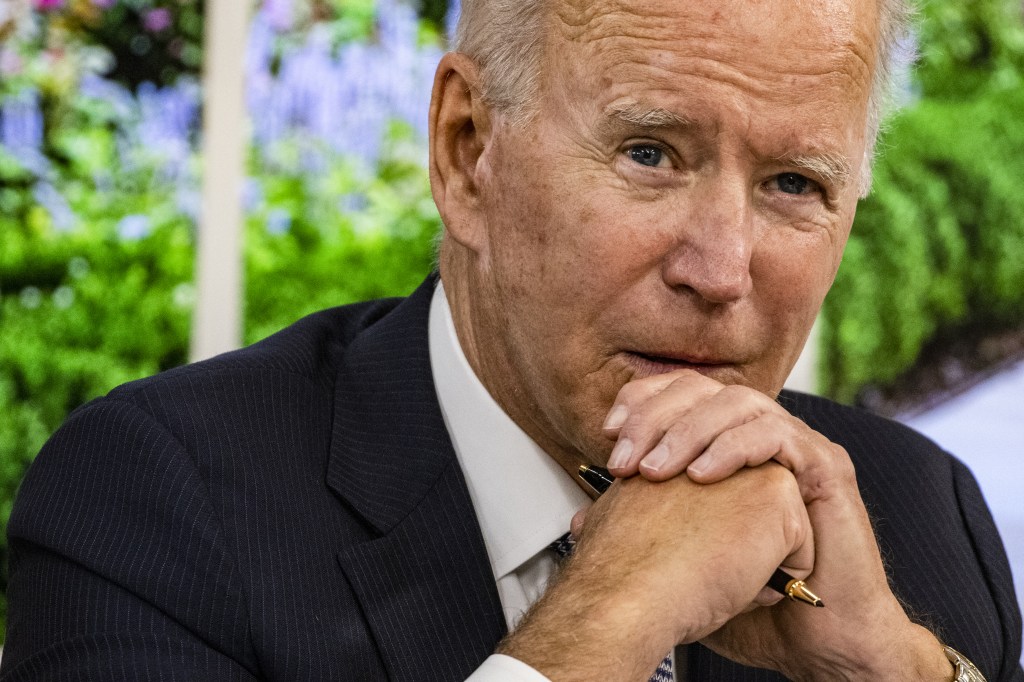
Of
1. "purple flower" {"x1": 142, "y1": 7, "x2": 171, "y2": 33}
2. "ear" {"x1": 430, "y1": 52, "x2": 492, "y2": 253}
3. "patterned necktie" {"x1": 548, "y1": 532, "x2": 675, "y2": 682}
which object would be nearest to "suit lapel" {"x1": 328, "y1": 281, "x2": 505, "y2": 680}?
"patterned necktie" {"x1": 548, "y1": 532, "x2": 675, "y2": 682}

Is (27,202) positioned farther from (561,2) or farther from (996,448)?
(996,448)

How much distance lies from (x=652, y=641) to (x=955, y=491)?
960 millimetres

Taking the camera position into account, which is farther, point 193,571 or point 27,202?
point 27,202

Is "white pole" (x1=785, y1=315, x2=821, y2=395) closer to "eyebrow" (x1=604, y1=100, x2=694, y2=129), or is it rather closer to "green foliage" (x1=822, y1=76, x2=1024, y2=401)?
"green foliage" (x1=822, y1=76, x2=1024, y2=401)

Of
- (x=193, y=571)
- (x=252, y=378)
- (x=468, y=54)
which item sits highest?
(x=468, y=54)

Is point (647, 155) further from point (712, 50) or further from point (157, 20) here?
point (157, 20)

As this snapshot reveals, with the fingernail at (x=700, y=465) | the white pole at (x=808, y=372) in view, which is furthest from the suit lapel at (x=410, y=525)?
the white pole at (x=808, y=372)

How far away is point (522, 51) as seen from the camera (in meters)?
1.46

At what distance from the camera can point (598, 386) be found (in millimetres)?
1427

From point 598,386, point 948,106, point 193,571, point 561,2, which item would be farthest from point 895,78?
point 948,106

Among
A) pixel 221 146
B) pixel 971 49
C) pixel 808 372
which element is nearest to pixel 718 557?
pixel 221 146

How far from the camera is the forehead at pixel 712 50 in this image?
4.35 feet

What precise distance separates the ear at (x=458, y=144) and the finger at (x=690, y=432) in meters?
0.40

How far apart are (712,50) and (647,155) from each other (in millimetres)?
144
